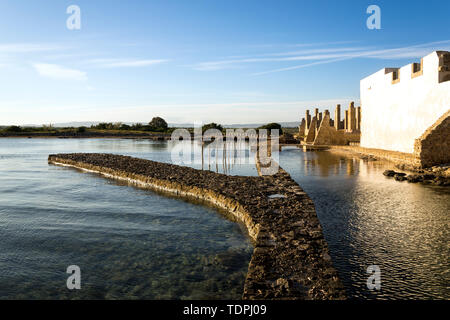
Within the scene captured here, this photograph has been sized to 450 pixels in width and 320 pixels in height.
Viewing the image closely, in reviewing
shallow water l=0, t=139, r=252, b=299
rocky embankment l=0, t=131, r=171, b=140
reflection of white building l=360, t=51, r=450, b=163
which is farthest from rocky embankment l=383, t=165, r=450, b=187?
rocky embankment l=0, t=131, r=171, b=140

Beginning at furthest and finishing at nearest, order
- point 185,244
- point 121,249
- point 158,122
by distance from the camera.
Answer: point 158,122 < point 185,244 < point 121,249

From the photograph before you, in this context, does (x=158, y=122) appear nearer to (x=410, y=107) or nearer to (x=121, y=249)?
(x=410, y=107)

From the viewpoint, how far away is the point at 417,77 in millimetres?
16328

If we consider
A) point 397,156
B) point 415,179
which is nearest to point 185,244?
point 415,179

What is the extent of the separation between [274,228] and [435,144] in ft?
34.3

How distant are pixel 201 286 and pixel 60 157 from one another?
2171 cm

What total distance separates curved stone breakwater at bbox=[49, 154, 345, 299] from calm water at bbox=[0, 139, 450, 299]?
366 mm

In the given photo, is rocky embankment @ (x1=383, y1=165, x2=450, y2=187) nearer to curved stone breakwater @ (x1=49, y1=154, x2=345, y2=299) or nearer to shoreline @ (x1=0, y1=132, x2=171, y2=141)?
curved stone breakwater @ (x1=49, y1=154, x2=345, y2=299)

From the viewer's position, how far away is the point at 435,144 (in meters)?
13.0

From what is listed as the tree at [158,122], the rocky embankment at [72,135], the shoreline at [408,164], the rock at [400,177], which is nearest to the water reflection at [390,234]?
the rock at [400,177]

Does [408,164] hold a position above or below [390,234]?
above

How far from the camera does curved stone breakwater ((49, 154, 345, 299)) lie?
369 cm
